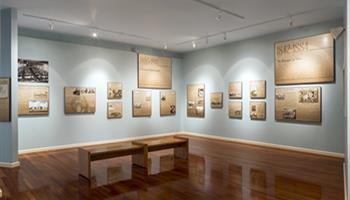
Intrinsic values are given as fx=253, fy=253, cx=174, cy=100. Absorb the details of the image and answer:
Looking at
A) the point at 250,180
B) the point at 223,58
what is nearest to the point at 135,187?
the point at 250,180

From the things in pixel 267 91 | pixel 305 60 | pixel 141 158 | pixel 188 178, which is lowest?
pixel 188 178

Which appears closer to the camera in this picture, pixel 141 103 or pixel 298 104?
pixel 298 104

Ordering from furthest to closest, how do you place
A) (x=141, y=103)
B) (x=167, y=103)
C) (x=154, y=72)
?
1. (x=167, y=103)
2. (x=154, y=72)
3. (x=141, y=103)

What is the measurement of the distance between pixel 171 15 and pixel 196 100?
4.56 m

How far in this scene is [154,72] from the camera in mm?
9602

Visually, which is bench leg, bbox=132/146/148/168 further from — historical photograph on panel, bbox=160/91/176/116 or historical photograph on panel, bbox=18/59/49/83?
historical photograph on panel, bbox=160/91/176/116

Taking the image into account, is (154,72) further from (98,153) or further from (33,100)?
(98,153)

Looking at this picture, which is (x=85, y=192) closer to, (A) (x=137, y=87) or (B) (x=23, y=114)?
(B) (x=23, y=114)

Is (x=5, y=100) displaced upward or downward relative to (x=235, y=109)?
upward

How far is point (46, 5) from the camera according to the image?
5.23 m

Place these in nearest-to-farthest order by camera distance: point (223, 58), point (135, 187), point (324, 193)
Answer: point (324, 193)
point (135, 187)
point (223, 58)

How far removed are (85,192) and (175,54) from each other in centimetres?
736

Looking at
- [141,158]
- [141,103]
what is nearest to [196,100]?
[141,103]

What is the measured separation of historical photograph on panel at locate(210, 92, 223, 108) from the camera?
8.98m
